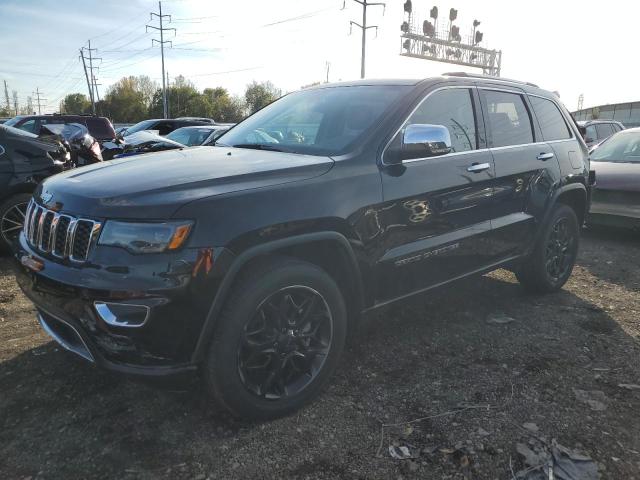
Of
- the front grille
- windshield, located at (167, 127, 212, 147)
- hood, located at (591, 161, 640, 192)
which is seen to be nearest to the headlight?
the front grille

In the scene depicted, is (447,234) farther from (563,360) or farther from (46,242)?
(46,242)

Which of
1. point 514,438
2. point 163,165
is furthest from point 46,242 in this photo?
point 514,438

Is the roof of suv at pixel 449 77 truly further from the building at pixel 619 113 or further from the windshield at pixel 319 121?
the building at pixel 619 113

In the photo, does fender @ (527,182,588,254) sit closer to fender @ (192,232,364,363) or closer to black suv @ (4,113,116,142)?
fender @ (192,232,364,363)

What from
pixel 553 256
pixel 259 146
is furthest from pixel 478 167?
pixel 553 256

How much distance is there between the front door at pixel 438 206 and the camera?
9.84ft

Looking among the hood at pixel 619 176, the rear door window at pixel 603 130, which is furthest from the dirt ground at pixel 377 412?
the rear door window at pixel 603 130

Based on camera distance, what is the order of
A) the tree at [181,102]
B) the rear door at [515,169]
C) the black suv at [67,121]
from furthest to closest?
the tree at [181,102] < the black suv at [67,121] < the rear door at [515,169]

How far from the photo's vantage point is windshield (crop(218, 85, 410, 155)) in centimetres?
314

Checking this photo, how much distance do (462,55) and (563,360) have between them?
4108 cm

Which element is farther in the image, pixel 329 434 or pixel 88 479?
pixel 329 434

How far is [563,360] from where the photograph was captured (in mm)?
3459

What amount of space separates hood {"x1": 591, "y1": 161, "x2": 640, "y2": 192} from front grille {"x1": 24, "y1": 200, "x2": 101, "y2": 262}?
21.5 ft

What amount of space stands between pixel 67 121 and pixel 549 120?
13596 mm
